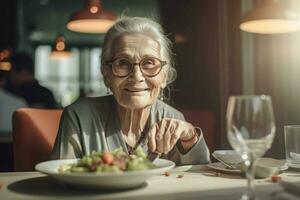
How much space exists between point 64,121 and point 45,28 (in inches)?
254

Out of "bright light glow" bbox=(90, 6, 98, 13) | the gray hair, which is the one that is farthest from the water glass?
"bright light glow" bbox=(90, 6, 98, 13)

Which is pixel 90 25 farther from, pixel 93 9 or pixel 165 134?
pixel 165 134

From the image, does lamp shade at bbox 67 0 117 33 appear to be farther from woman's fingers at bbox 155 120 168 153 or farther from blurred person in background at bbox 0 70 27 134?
blurred person in background at bbox 0 70 27 134

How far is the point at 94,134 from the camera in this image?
1.50 meters

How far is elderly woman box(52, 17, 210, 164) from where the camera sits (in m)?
1.45

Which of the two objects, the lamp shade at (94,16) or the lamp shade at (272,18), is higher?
the lamp shade at (94,16)

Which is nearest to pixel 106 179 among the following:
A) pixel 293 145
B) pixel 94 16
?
pixel 293 145

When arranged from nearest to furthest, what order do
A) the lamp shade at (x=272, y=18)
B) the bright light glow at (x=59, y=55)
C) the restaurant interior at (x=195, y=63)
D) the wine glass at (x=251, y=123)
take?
the wine glass at (x=251, y=123) < the lamp shade at (x=272, y=18) < the restaurant interior at (x=195, y=63) < the bright light glow at (x=59, y=55)

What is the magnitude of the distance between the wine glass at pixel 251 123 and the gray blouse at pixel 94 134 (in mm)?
607

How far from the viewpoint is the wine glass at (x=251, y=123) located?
800 mm

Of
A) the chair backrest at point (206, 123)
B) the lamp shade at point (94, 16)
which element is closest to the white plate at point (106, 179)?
the chair backrest at point (206, 123)

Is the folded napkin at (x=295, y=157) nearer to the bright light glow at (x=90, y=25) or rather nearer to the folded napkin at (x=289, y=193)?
the folded napkin at (x=289, y=193)

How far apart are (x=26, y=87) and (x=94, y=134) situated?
3.83 metres

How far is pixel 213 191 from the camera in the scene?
0.94 m
